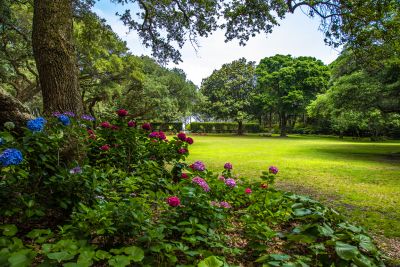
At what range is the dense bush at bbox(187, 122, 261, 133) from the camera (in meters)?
41.8

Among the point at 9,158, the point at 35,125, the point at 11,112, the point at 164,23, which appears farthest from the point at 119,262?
the point at 164,23

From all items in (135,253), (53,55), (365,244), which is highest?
(53,55)

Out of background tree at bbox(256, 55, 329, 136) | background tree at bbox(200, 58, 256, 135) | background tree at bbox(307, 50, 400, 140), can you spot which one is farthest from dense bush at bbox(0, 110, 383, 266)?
background tree at bbox(200, 58, 256, 135)

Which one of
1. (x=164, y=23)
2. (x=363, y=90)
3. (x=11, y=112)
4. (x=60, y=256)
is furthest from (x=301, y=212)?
(x=363, y=90)

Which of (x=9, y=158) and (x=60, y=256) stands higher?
(x=9, y=158)

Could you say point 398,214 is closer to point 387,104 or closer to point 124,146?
point 124,146

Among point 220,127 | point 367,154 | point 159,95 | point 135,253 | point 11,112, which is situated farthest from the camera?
point 220,127

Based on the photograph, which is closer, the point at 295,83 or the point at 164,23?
the point at 164,23

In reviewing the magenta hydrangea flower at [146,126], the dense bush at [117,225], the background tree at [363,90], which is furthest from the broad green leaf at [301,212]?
the background tree at [363,90]

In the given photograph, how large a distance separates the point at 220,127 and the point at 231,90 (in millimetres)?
6307

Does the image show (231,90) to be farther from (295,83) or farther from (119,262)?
(119,262)

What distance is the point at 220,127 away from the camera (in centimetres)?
4200

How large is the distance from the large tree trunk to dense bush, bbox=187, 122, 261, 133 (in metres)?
38.3

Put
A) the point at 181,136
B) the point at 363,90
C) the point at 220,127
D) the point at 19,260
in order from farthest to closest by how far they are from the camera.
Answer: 1. the point at 220,127
2. the point at 363,90
3. the point at 181,136
4. the point at 19,260
